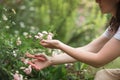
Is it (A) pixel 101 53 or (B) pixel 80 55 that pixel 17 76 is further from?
(A) pixel 101 53

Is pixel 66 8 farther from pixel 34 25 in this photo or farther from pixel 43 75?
pixel 43 75

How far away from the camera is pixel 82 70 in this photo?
4.65 m

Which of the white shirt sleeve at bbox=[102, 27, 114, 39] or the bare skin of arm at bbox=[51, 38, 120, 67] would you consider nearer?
the bare skin of arm at bbox=[51, 38, 120, 67]

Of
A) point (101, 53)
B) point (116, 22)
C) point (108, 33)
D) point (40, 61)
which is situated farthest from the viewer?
point (108, 33)

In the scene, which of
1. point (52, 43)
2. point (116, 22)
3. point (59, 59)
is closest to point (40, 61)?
point (59, 59)

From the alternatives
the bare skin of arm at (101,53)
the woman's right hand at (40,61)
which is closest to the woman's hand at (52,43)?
the bare skin of arm at (101,53)

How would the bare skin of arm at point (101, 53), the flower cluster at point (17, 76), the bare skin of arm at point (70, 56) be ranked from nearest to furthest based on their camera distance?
the bare skin of arm at point (101, 53)
the flower cluster at point (17, 76)
the bare skin of arm at point (70, 56)

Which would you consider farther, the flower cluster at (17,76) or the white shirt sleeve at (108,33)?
the white shirt sleeve at (108,33)

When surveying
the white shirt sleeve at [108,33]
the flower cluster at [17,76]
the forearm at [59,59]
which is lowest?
the flower cluster at [17,76]

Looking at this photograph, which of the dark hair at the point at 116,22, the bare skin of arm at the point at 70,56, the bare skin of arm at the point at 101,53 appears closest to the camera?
the bare skin of arm at the point at 101,53

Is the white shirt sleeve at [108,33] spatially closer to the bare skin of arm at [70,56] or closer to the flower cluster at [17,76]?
the bare skin of arm at [70,56]

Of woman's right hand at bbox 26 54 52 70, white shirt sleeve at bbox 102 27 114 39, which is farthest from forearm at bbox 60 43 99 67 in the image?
white shirt sleeve at bbox 102 27 114 39

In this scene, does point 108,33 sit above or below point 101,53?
above

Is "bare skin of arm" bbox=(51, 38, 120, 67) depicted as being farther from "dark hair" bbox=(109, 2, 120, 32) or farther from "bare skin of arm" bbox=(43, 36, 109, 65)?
"bare skin of arm" bbox=(43, 36, 109, 65)
